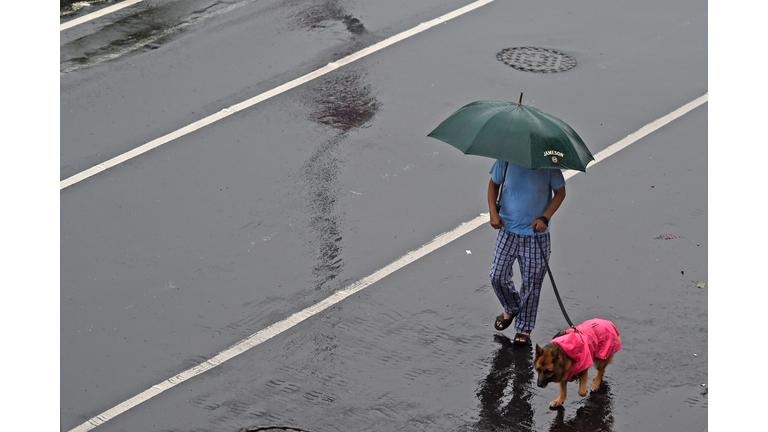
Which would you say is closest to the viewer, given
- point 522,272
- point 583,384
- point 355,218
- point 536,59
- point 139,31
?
point 583,384

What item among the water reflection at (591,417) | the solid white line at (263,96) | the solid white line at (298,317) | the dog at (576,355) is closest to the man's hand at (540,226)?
the dog at (576,355)

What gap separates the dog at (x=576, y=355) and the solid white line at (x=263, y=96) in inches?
225

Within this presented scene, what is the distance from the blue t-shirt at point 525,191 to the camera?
7590 millimetres

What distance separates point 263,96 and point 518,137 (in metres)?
5.43

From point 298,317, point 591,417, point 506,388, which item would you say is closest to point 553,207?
point 506,388

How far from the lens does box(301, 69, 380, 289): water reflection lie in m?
9.30

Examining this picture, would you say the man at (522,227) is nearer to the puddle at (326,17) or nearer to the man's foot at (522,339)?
the man's foot at (522,339)

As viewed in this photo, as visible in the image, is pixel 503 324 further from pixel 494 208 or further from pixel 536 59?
pixel 536 59

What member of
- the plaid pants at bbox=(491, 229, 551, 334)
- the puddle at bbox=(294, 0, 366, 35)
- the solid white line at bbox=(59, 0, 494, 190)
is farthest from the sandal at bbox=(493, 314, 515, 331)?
the puddle at bbox=(294, 0, 366, 35)

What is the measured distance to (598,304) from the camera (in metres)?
8.60

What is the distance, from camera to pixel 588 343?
709cm

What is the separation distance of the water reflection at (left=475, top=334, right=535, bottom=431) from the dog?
27cm

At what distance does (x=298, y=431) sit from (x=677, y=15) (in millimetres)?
9826

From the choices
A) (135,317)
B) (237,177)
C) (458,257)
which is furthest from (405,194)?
(135,317)
